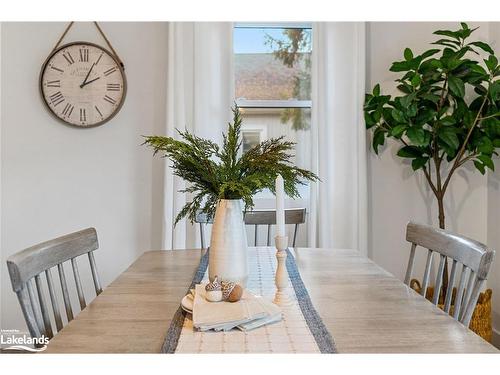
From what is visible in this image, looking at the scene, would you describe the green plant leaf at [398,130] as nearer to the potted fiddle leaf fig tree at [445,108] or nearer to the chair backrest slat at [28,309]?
the potted fiddle leaf fig tree at [445,108]

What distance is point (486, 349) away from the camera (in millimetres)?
877

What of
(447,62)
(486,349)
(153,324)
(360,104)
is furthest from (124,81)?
(486,349)

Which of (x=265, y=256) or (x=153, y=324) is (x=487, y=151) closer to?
(x=265, y=256)

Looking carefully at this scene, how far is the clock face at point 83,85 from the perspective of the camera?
272cm

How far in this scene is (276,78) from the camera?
9.56 feet

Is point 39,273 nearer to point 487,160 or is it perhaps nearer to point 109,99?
point 109,99

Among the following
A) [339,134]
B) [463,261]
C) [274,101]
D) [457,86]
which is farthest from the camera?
[274,101]

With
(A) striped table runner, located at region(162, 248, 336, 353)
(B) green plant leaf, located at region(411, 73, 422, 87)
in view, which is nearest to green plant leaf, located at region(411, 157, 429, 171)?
(B) green plant leaf, located at region(411, 73, 422, 87)

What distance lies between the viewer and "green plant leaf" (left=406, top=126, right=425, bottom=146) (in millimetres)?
2363

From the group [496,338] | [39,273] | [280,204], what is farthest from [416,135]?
[39,273]

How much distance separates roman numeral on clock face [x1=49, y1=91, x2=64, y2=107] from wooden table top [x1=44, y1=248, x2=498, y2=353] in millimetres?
1516

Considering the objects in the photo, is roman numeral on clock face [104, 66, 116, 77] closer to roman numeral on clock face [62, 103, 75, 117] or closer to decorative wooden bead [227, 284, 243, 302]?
roman numeral on clock face [62, 103, 75, 117]

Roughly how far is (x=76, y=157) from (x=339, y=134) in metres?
1.58
